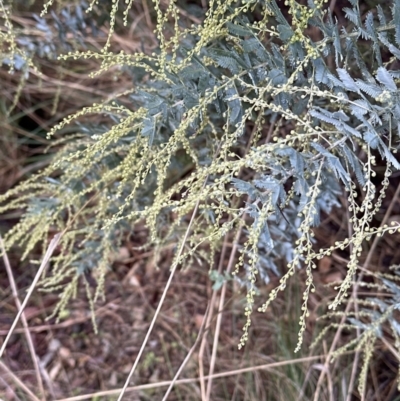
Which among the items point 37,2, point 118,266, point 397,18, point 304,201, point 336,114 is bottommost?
point 118,266

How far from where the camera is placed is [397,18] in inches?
27.3

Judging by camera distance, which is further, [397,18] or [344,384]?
[344,384]

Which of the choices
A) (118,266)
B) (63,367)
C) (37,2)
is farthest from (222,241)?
(37,2)

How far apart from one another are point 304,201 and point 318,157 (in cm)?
8

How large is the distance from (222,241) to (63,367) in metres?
0.74

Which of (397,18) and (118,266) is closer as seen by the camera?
(397,18)

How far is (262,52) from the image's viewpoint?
77 centimetres

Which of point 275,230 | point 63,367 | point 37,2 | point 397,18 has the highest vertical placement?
point 37,2

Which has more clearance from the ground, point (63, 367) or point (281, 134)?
point (281, 134)

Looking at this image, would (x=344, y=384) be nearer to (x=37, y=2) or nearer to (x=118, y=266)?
(x=118, y=266)

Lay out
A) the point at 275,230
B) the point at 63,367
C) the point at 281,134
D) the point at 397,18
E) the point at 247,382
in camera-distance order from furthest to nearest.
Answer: the point at 63,367 < the point at 247,382 < the point at 281,134 < the point at 275,230 < the point at 397,18

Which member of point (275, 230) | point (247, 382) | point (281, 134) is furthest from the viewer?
point (247, 382)

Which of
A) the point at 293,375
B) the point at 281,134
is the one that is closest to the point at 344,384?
the point at 293,375

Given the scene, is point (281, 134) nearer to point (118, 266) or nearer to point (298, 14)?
point (298, 14)
